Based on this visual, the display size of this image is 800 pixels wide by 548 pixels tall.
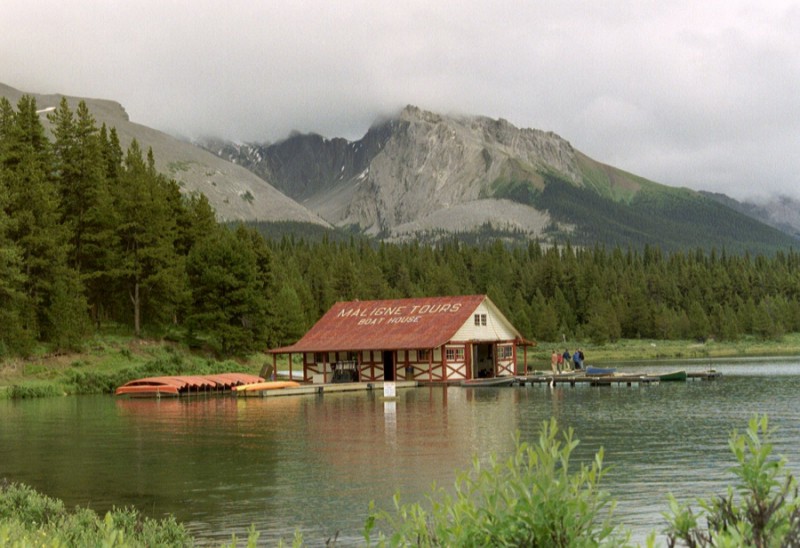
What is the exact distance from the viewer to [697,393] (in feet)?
153

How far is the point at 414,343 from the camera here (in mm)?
59688

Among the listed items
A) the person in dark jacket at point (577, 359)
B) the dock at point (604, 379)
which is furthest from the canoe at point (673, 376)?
the person in dark jacket at point (577, 359)

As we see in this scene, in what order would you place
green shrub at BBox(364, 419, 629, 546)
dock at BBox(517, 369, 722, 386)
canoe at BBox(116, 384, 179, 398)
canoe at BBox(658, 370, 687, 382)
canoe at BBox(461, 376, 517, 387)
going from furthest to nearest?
1. canoe at BBox(461, 376, 517, 387)
2. canoe at BBox(658, 370, 687, 382)
3. canoe at BBox(116, 384, 179, 398)
4. dock at BBox(517, 369, 722, 386)
5. green shrub at BBox(364, 419, 629, 546)

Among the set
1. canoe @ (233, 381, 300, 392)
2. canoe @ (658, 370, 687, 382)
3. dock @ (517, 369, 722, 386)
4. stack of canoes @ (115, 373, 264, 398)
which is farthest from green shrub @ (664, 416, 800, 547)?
canoe @ (658, 370, 687, 382)

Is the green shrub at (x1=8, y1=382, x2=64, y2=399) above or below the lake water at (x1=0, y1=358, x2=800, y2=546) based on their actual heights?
above

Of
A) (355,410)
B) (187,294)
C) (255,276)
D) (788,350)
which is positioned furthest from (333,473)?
(788,350)

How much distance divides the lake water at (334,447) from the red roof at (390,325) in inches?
416

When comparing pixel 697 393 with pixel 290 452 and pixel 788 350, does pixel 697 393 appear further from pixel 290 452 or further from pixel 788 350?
pixel 788 350

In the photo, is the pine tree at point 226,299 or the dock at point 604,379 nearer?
the dock at point 604,379

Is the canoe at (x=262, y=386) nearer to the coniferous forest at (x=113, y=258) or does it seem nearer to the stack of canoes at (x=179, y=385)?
the stack of canoes at (x=179, y=385)

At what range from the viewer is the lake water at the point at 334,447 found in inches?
726

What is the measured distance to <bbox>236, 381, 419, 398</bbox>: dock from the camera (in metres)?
53.7

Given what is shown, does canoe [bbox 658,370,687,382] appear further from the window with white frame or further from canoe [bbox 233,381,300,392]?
canoe [bbox 233,381,300,392]

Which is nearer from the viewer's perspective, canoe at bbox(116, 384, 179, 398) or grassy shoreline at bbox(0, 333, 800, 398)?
canoe at bbox(116, 384, 179, 398)
